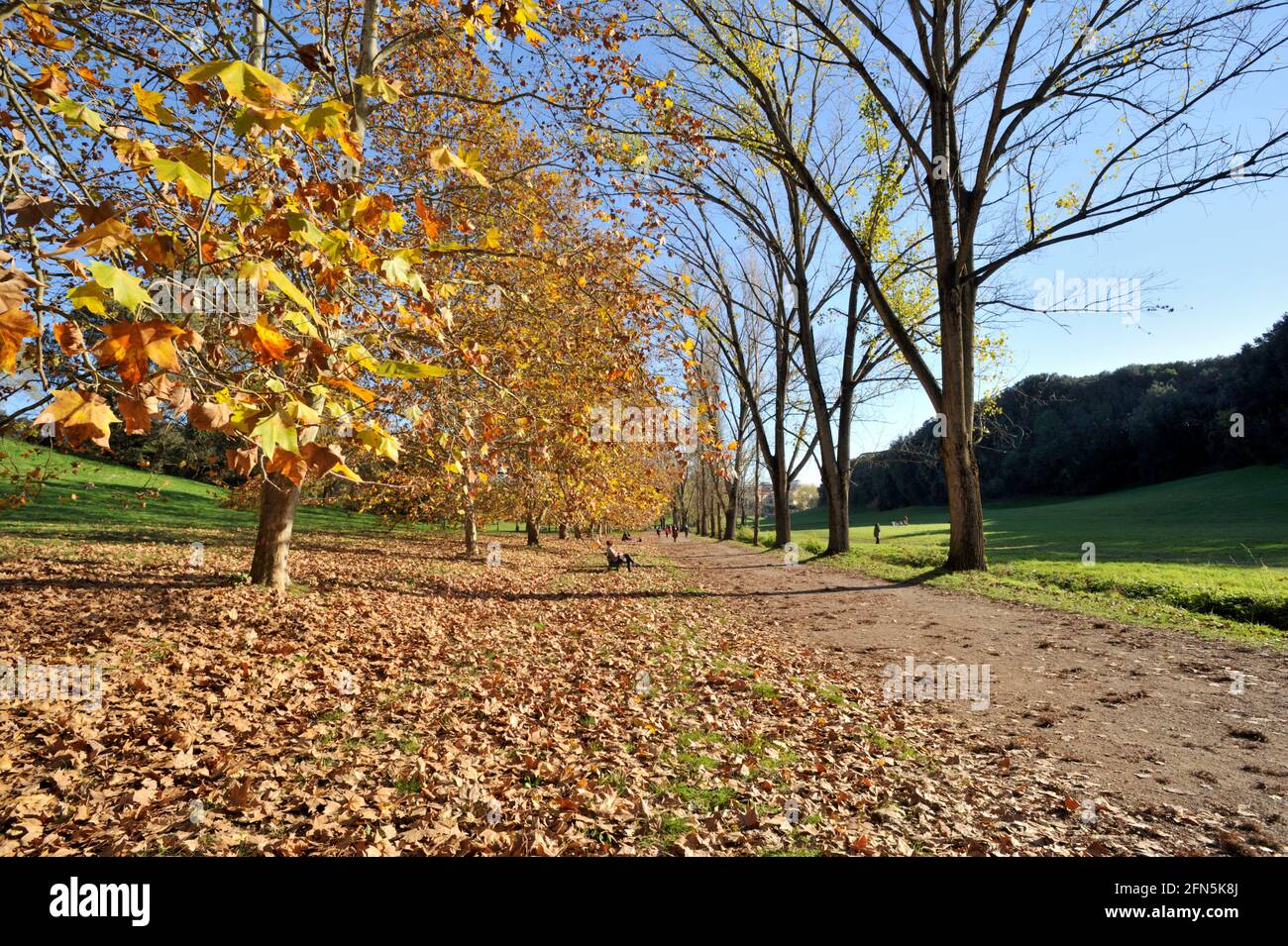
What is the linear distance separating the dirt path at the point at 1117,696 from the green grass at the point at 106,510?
9271 millimetres

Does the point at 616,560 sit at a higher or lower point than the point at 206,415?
lower

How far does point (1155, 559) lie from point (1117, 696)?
15968 millimetres

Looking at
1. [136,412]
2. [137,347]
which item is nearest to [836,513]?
[136,412]

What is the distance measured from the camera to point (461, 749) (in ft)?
14.6

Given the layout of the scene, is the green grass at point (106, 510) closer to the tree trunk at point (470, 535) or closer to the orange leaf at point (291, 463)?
the orange leaf at point (291, 463)

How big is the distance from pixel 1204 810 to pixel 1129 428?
64.1m

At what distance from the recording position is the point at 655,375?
7.95 meters

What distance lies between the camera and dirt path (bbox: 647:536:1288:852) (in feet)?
12.9

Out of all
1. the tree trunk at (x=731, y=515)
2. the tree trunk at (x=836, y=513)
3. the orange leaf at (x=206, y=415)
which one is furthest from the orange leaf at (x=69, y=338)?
the tree trunk at (x=731, y=515)

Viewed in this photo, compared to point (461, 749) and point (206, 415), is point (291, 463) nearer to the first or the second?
point (206, 415)

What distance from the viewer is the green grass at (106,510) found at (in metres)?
12.1

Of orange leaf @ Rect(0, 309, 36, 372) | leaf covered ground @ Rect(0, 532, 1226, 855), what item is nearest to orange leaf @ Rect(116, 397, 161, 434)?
orange leaf @ Rect(0, 309, 36, 372)
